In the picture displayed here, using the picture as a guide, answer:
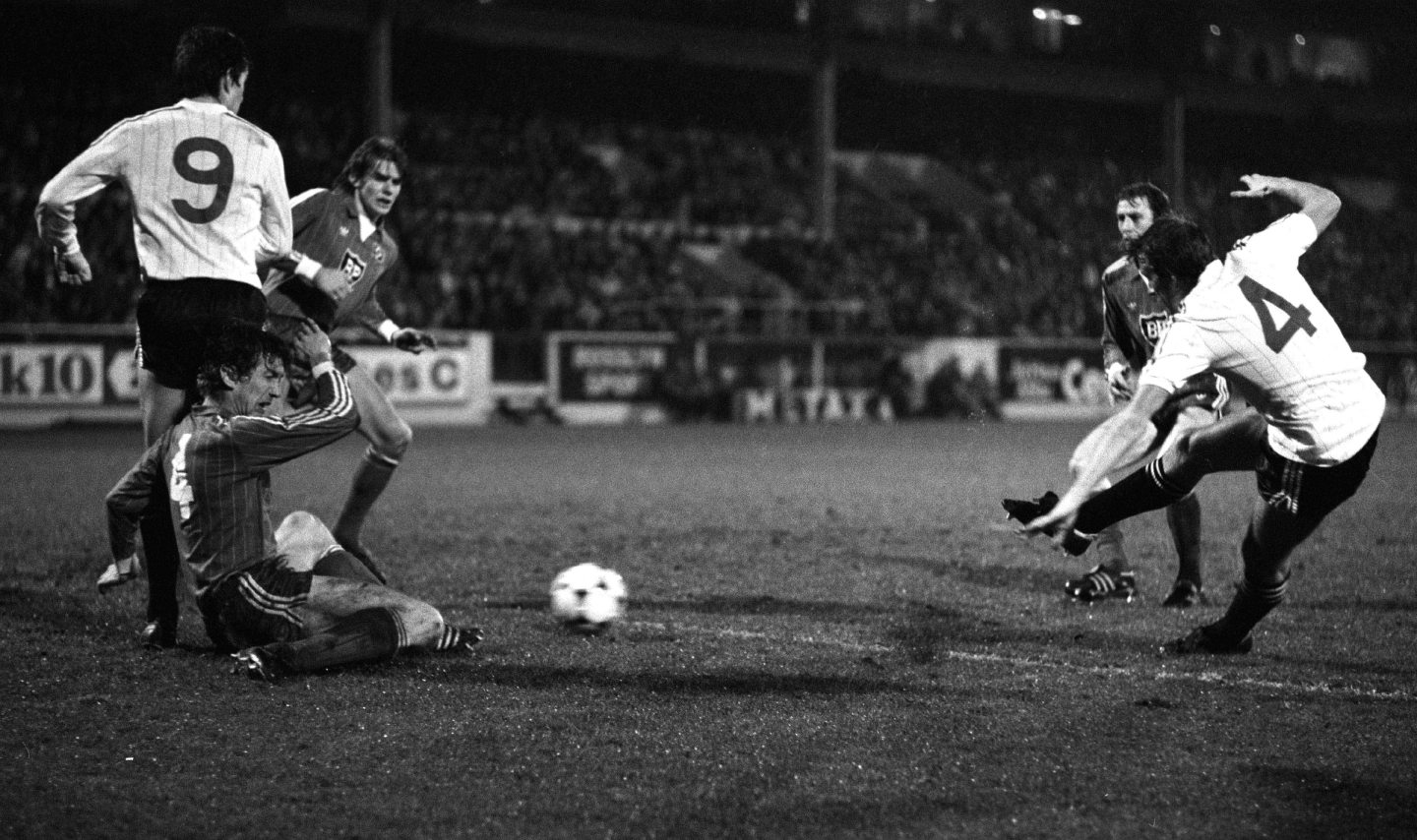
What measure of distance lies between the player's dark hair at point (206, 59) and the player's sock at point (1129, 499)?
3.46 metres

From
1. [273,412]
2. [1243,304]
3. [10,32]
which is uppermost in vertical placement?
[10,32]

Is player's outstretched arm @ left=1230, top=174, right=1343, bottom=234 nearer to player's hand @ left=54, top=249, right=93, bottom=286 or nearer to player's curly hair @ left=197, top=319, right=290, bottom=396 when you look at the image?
player's curly hair @ left=197, top=319, right=290, bottom=396

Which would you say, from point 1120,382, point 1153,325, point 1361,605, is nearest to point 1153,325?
point 1153,325

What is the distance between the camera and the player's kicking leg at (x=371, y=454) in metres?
6.91

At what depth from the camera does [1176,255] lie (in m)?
4.70

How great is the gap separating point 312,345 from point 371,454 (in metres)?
1.45

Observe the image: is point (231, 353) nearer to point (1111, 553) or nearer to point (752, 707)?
point (752, 707)

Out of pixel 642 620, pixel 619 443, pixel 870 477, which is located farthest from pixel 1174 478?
pixel 619 443

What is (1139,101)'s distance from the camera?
Answer: 134 ft

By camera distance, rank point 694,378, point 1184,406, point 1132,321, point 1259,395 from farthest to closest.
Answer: point 694,378
point 1132,321
point 1184,406
point 1259,395

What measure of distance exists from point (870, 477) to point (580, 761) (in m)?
9.79

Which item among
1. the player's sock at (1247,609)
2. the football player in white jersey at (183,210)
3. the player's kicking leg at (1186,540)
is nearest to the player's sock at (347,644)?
the football player in white jersey at (183,210)

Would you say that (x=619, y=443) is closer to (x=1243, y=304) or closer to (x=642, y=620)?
(x=642, y=620)

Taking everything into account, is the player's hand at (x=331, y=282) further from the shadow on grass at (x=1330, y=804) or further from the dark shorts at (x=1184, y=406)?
the shadow on grass at (x=1330, y=804)
